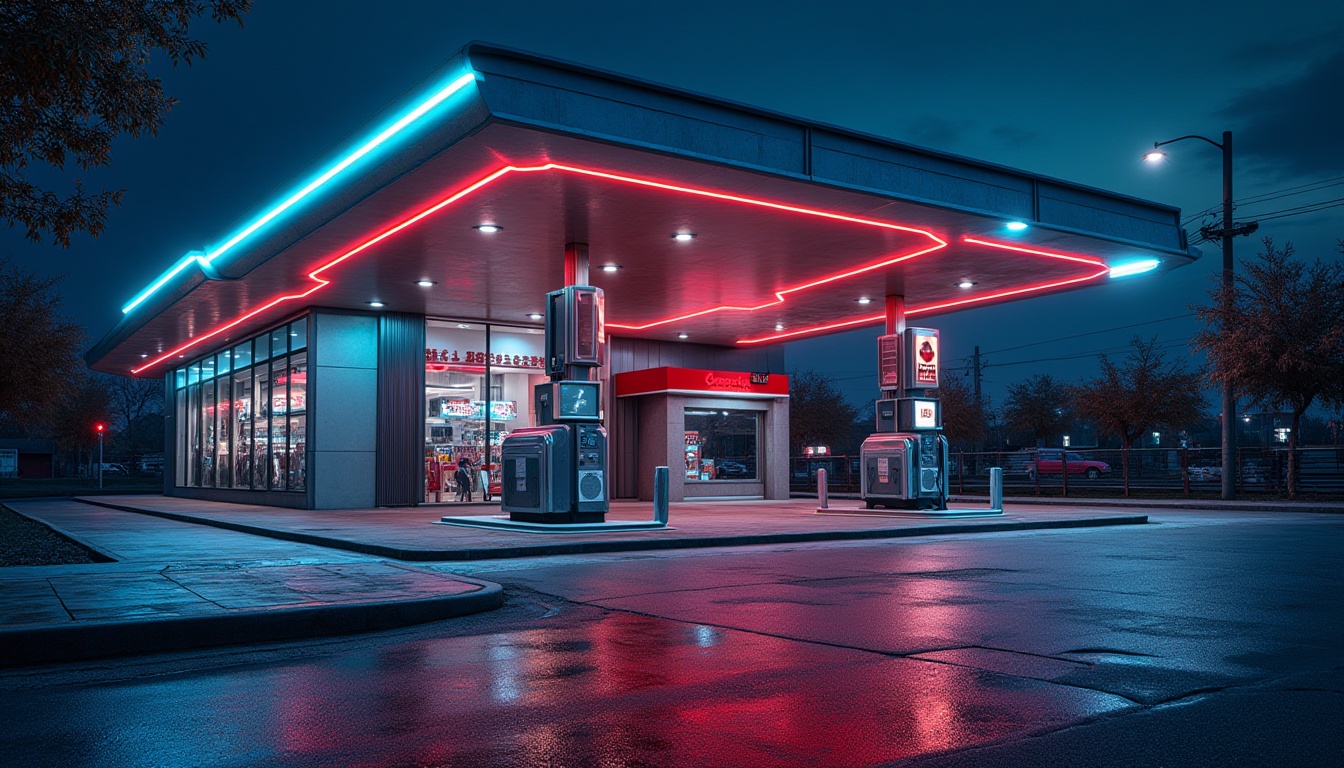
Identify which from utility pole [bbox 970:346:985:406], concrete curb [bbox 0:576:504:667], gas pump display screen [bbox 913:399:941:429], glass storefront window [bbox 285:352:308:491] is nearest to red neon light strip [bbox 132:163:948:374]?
glass storefront window [bbox 285:352:308:491]

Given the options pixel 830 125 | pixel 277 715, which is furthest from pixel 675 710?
pixel 830 125

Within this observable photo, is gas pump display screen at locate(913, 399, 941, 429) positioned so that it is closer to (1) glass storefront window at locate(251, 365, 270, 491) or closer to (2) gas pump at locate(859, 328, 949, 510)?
(2) gas pump at locate(859, 328, 949, 510)

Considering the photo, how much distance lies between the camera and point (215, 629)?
7.79m

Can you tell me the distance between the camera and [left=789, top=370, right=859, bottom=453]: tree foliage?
59787 mm

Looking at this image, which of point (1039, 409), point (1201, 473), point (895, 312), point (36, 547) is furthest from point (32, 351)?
point (1039, 409)

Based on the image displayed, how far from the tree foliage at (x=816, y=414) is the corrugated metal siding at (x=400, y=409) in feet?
110

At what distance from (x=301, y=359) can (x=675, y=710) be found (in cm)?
2437

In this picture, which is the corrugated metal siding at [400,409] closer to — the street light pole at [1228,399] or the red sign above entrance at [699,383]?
the red sign above entrance at [699,383]

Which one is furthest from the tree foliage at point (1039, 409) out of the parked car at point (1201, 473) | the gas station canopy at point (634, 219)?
the gas station canopy at point (634, 219)

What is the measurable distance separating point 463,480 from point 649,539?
13897 mm

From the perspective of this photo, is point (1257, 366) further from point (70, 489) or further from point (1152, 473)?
point (70, 489)

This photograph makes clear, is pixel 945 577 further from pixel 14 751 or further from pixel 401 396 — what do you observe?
pixel 401 396

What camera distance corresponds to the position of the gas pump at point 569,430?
715 inches

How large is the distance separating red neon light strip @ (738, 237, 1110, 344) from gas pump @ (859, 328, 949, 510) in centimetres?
304
